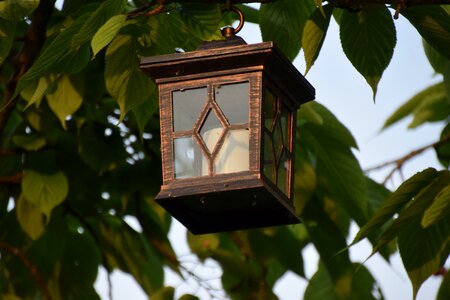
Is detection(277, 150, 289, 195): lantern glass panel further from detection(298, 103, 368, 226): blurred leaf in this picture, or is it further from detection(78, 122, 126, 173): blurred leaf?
detection(78, 122, 126, 173): blurred leaf

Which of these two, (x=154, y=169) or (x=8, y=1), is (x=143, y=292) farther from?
(x=8, y=1)

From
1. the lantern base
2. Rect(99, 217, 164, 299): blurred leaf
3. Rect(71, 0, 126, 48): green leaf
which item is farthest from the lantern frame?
Rect(99, 217, 164, 299): blurred leaf

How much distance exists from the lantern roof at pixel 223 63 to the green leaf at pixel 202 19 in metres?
0.07

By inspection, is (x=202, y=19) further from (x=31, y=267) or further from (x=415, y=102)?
(x=415, y=102)

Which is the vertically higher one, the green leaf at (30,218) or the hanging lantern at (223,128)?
the hanging lantern at (223,128)

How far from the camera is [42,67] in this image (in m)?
3.89

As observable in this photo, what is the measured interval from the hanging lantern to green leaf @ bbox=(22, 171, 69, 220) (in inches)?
56.9

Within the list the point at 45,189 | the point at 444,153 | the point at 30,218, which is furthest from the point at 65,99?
the point at 444,153

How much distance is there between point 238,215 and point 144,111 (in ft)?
1.94

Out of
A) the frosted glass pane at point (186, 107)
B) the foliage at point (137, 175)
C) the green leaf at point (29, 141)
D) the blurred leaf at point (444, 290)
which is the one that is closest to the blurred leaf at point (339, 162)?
the foliage at point (137, 175)

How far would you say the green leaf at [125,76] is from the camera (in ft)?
13.5

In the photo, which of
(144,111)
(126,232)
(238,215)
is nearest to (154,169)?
(126,232)

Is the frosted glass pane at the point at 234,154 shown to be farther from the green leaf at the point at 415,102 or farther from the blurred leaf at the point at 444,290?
the green leaf at the point at 415,102

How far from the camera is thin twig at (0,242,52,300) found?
211 inches
